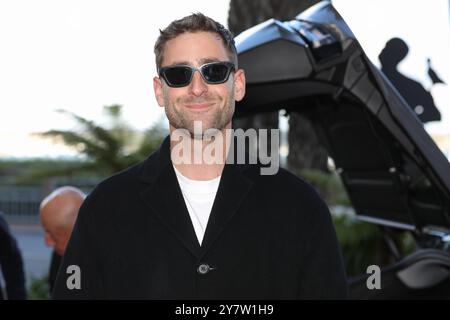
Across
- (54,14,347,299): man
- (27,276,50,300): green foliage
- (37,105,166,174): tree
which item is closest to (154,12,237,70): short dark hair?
(54,14,347,299): man

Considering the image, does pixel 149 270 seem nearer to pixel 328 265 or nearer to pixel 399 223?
pixel 328 265

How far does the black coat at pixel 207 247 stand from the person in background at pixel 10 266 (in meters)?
2.27

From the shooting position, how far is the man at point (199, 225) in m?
2.21

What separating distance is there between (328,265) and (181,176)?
1.73 feet

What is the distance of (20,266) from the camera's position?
4.48 meters

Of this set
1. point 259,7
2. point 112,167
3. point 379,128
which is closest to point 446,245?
point 379,128

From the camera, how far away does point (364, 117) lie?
4332mm

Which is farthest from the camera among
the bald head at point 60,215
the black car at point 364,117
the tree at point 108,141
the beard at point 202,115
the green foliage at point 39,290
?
the tree at point 108,141

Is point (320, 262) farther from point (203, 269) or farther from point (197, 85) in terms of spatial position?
point (197, 85)

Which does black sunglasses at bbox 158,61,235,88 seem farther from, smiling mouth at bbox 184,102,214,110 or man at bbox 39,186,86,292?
man at bbox 39,186,86,292

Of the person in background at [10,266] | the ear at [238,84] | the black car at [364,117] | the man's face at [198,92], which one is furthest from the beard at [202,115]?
the person in background at [10,266]

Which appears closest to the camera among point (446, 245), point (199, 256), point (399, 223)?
point (199, 256)

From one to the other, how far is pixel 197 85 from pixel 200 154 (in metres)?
0.22

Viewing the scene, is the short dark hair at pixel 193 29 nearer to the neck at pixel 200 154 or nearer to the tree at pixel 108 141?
the neck at pixel 200 154
